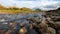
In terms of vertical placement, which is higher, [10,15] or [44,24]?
[10,15]

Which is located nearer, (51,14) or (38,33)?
(38,33)

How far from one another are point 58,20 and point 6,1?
3.54 ft

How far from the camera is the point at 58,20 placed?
6.49 feet

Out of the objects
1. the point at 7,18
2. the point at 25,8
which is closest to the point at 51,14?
the point at 25,8

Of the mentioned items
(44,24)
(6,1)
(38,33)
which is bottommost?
(38,33)

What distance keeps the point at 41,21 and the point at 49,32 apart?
9.9 inches

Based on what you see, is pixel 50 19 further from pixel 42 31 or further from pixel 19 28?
pixel 19 28

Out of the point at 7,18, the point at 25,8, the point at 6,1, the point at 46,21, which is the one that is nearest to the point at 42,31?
the point at 46,21

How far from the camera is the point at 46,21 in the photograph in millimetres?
1951

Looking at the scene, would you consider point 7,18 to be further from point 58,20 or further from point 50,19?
point 58,20

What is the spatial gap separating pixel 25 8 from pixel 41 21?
0.41m

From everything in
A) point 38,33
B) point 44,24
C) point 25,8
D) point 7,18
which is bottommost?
point 38,33

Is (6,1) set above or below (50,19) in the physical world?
above

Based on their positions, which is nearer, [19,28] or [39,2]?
[19,28]
